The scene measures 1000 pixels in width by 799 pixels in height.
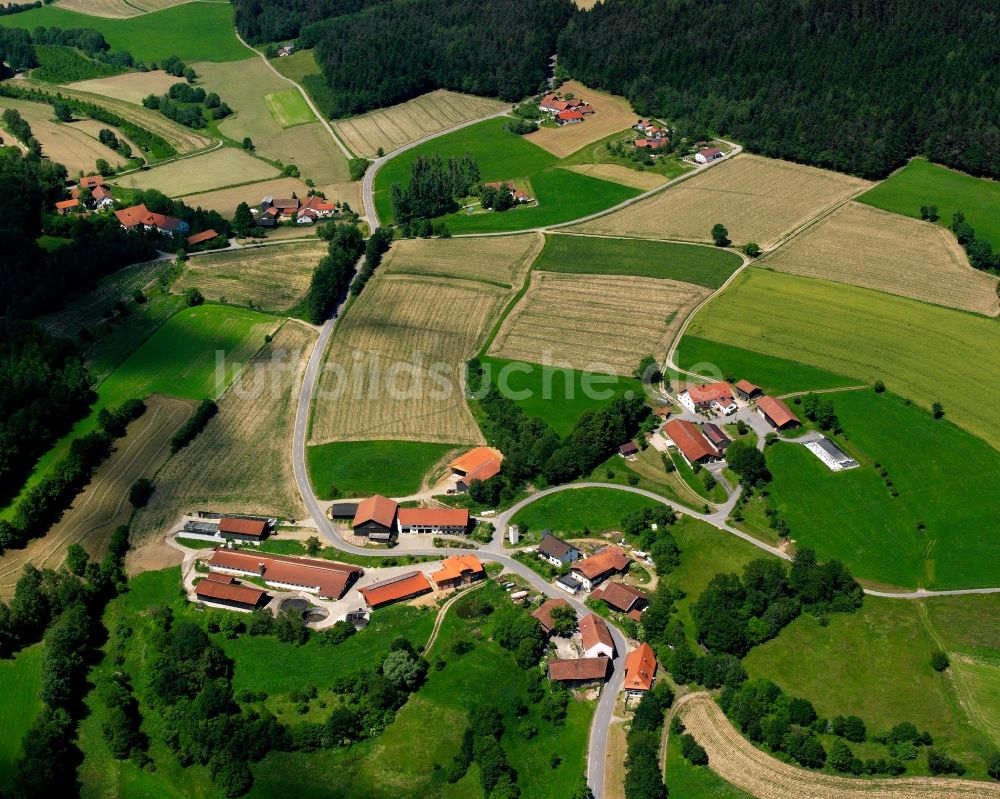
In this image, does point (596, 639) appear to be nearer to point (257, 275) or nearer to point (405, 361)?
point (405, 361)

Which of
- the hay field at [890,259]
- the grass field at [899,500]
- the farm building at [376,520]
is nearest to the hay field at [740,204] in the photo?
→ the hay field at [890,259]

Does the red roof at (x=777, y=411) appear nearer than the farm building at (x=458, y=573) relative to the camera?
No

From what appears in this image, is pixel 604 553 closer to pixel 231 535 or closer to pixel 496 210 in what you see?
pixel 231 535

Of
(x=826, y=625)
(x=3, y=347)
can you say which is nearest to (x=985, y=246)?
(x=826, y=625)

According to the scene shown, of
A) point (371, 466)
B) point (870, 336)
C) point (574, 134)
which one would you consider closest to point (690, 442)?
point (870, 336)

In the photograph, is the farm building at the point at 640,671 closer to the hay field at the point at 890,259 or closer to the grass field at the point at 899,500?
the grass field at the point at 899,500

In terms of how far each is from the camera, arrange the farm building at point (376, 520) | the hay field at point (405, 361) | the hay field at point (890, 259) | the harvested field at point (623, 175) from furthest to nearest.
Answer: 1. the harvested field at point (623, 175)
2. the hay field at point (890, 259)
3. the hay field at point (405, 361)
4. the farm building at point (376, 520)
